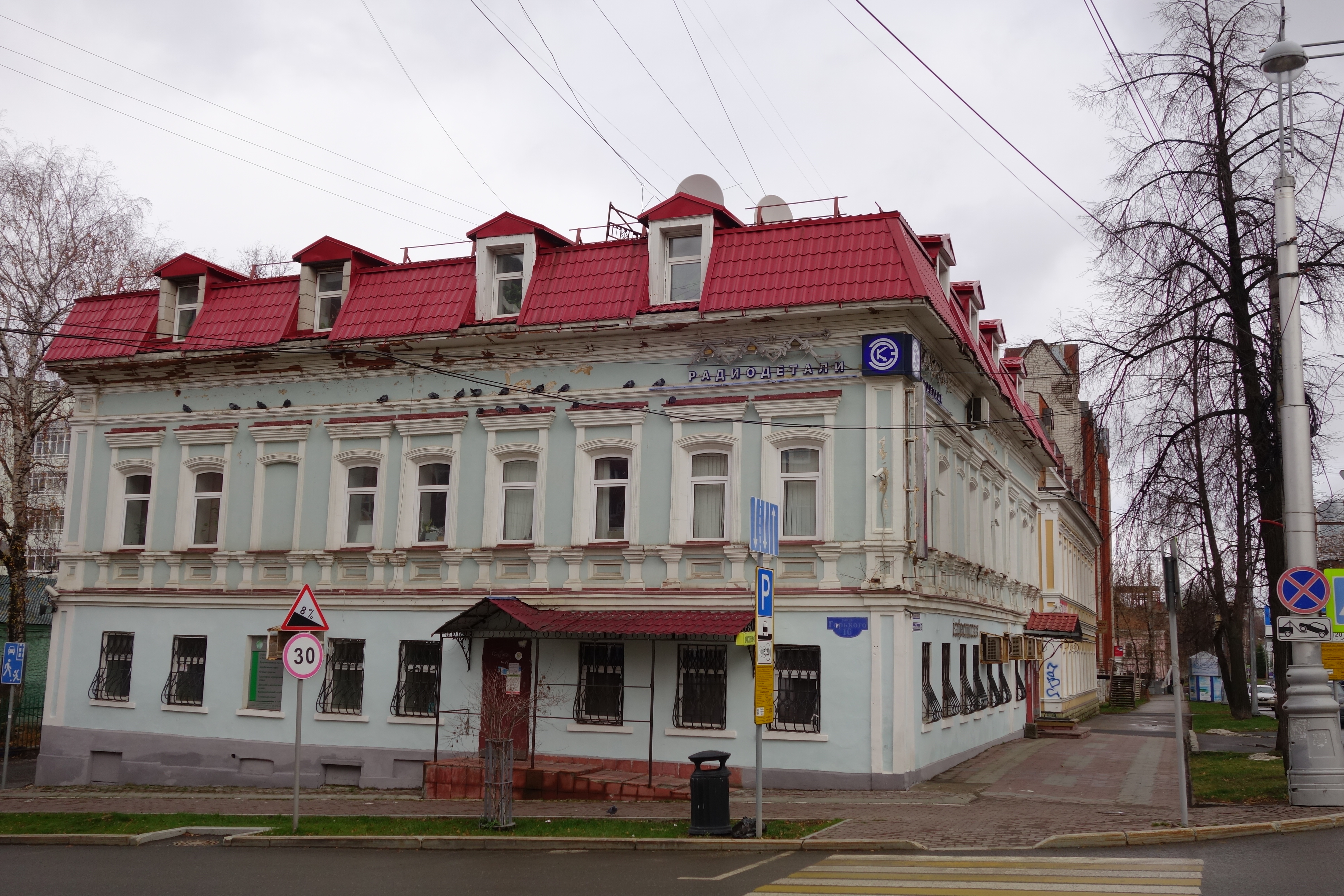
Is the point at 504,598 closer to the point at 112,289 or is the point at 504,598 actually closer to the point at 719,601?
the point at 719,601

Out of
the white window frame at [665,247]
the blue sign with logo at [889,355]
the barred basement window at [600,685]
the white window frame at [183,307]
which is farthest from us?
the white window frame at [183,307]

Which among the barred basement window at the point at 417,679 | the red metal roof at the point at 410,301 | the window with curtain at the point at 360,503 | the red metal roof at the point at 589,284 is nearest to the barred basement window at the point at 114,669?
the window with curtain at the point at 360,503

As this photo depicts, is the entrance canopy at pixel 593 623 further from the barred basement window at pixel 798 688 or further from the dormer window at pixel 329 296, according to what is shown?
the dormer window at pixel 329 296

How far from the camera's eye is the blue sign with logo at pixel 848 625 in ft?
62.2

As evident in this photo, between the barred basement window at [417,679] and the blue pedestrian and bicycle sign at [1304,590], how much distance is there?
46.9 ft

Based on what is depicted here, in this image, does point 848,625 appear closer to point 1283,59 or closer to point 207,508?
point 1283,59

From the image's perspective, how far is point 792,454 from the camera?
20141 mm

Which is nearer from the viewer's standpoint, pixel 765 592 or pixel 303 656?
pixel 765 592

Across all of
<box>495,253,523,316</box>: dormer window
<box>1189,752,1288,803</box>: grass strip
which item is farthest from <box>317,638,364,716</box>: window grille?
<box>1189,752,1288,803</box>: grass strip

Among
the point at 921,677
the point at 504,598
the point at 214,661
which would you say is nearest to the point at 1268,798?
the point at 921,677

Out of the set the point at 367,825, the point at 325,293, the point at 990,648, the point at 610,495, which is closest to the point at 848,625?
the point at 610,495

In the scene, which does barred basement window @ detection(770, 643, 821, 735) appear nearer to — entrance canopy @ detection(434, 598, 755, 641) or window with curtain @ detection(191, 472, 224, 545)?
entrance canopy @ detection(434, 598, 755, 641)

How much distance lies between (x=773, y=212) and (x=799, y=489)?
6.47 meters

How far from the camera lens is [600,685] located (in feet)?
67.5
